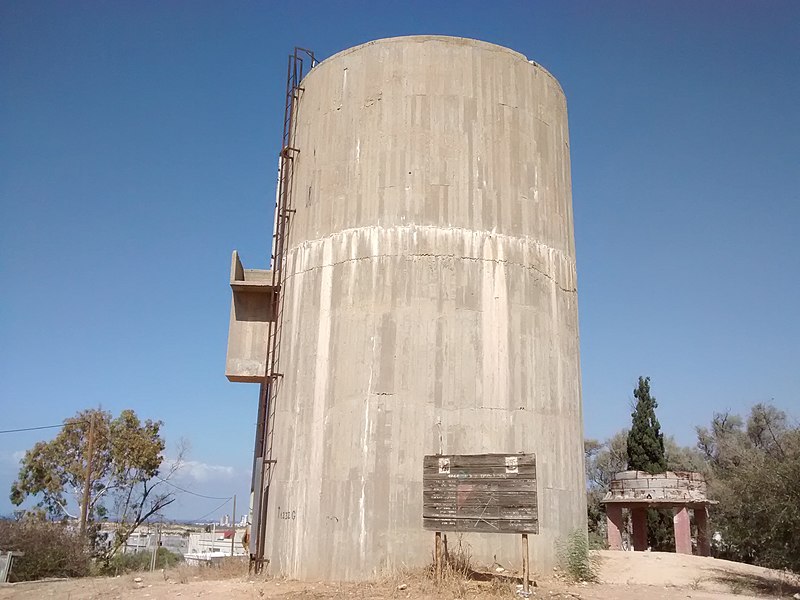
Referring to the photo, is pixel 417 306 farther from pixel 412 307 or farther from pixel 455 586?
pixel 455 586

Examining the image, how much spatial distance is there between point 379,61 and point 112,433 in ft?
108

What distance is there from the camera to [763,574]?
20875mm

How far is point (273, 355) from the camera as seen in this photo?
67.7 feet

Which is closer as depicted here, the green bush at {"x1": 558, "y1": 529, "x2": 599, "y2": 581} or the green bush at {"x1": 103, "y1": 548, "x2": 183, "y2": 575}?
the green bush at {"x1": 558, "y1": 529, "x2": 599, "y2": 581}

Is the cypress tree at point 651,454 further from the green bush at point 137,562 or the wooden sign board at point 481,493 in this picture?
the wooden sign board at point 481,493

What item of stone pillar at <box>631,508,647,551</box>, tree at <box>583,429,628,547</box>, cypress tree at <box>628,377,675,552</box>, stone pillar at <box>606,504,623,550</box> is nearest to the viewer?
stone pillar at <box>606,504,623,550</box>

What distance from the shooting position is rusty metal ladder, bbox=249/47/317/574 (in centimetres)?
1952

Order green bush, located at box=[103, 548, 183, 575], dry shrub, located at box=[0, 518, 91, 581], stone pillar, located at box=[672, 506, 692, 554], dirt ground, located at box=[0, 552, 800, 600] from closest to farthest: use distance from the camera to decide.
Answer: dirt ground, located at box=[0, 552, 800, 600], dry shrub, located at box=[0, 518, 91, 581], green bush, located at box=[103, 548, 183, 575], stone pillar, located at box=[672, 506, 692, 554]

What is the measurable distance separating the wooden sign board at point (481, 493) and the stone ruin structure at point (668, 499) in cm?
2208

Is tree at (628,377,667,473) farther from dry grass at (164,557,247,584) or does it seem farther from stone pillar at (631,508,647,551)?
dry grass at (164,557,247,584)

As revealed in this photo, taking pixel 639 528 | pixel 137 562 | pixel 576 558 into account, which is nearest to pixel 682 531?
pixel 639 528

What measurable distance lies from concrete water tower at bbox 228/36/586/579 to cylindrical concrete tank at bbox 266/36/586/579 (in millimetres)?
43

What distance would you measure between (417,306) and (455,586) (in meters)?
6.62

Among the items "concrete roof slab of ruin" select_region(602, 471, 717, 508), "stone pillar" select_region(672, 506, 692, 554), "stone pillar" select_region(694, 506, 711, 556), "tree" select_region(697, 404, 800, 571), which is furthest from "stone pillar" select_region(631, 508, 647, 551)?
"tree" select_region(697, 404, 800, 571)
